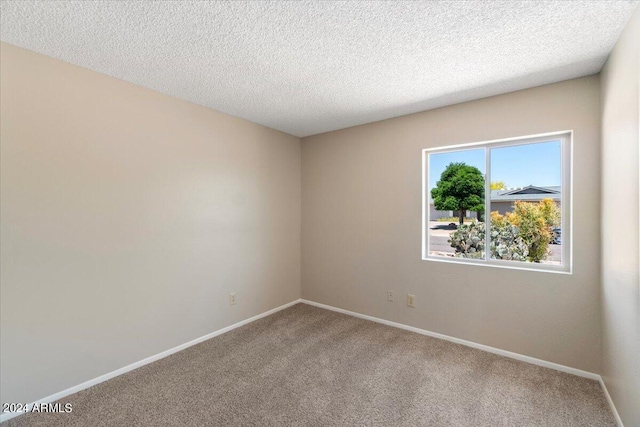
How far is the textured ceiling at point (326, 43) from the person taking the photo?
150 cm

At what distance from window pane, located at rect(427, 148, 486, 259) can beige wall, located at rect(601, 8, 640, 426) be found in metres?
0.90

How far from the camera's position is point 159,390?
205cm

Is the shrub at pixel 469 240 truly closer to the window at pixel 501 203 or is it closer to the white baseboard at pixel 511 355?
the window at pixel 501 203

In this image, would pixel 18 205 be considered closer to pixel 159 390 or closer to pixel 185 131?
pixel 185 131

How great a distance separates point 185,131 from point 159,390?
216 cm

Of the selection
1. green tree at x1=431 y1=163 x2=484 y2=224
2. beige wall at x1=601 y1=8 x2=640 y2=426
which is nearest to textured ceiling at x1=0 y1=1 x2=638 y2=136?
beige wall at x1=601 y1=8 x2=640 y2=426

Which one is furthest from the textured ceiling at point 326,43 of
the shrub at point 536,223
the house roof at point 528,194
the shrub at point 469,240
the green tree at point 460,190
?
the shrub at point 469,240

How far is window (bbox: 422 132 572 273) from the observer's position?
7.92 feet

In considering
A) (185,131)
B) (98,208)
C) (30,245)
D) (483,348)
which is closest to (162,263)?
(98,208)

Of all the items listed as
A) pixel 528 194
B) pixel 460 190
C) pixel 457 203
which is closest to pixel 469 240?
pixel 457 203

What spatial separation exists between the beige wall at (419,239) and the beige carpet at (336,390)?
32 cm

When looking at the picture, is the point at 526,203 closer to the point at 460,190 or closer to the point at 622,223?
the point at 460,190

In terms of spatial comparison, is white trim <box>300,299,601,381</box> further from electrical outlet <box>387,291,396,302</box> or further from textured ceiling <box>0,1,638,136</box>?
textured ceiling <box>0,1,638,136</box>

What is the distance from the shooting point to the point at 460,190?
2.92 metres
